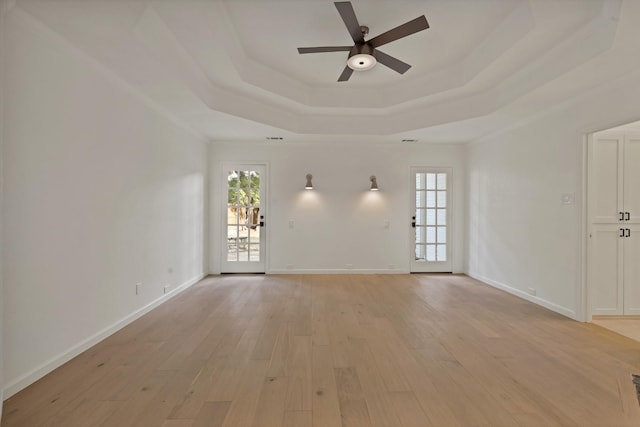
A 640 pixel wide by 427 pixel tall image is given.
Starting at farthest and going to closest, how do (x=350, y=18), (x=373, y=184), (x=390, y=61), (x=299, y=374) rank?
(x=373, y=184) → (x=390, y=61) → (x=350, y=18) → (x=299, y=374)

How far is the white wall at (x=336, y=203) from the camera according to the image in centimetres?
597

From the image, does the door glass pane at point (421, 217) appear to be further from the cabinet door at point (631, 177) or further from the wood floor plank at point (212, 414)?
the wood floor plank at point (212, 414)

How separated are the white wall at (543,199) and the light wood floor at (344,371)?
1.84 feet

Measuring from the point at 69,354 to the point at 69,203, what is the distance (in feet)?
4.10

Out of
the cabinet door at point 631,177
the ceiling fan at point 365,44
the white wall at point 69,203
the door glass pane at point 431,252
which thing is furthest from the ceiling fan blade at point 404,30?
the door glass pane at point 431,252

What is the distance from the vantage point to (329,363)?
8.30ft

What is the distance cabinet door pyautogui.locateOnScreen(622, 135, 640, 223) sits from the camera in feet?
12.1

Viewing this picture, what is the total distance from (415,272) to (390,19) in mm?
4548

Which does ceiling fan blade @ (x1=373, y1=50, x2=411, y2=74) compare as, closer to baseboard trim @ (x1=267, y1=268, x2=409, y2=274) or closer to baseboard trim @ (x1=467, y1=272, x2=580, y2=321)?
baseboard trim @ (x1=467, y1=272, x2=580, y2=321)

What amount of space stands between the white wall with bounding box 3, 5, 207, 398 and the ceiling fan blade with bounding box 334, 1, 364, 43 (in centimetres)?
222

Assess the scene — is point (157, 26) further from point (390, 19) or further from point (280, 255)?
point (280, 255)

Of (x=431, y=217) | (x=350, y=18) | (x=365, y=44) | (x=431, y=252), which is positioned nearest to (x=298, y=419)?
(x=350, y=18)

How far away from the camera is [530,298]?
14.1 ft

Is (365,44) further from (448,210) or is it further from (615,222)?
(448,210)
